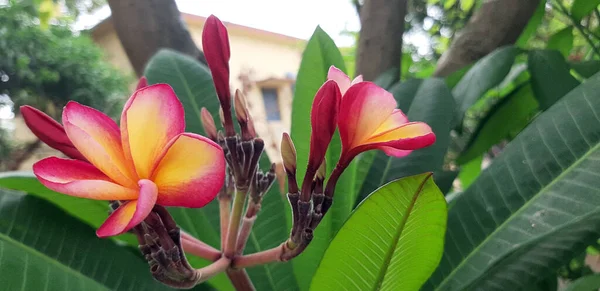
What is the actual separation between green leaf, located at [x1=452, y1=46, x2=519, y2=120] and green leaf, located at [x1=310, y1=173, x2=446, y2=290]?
0.38 meters

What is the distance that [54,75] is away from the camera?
3.79 metres

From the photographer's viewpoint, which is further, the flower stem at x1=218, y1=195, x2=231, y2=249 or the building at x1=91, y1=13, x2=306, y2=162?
the building at x1=91, y1=13, x2=306, y2=162

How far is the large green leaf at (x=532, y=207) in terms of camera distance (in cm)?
36

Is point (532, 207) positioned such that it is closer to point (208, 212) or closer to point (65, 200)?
point (208, 212)

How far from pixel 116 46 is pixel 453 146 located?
217 inches

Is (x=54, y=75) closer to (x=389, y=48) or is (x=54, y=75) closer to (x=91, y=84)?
(x=91, y=84)

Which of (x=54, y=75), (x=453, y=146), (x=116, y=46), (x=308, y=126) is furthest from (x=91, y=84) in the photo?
(x=308, y=126)

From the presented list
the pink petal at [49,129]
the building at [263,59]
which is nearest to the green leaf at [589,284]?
the pink petal at [49,129]

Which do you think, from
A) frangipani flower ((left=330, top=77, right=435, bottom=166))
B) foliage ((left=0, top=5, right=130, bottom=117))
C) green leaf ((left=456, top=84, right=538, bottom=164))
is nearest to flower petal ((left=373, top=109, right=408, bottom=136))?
frangipani flower ((left=330, top=77, right=435, bottom=166))

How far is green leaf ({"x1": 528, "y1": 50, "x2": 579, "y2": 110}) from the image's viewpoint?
609 millimetres

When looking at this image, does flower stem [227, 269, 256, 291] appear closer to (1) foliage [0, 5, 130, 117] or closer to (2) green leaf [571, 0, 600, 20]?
(2) green leaf [571, 0, 600, 20]

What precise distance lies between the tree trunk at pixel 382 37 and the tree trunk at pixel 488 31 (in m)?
0.10

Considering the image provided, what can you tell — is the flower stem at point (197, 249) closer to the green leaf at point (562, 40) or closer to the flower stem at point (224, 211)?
the flower stem at point (224, 211)

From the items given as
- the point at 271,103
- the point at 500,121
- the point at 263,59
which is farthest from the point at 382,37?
the point at 263,59
